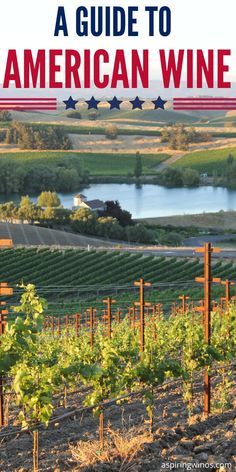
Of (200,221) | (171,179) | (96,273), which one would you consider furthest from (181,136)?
(96,273)

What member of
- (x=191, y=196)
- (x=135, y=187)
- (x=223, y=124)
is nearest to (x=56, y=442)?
(x=191, y=196)

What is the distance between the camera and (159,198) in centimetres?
11112

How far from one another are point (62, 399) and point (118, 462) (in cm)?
595

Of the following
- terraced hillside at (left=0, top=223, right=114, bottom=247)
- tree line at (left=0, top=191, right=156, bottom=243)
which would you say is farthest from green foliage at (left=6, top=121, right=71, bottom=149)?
terraced hillside at (left=0, top=223, right=114, bottom=247)

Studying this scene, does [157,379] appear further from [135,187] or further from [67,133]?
[67,133]

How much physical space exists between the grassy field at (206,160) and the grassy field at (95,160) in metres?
4.41

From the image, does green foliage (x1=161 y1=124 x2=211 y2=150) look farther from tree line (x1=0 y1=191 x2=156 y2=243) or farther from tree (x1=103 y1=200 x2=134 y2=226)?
tree (x1=103 y1=200 x2=134 y2=226)

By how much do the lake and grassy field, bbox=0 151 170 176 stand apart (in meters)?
8.54

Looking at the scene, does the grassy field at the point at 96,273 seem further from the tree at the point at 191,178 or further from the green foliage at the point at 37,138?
the green foliage at the point at 37,138

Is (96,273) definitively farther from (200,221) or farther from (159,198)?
(159,198)

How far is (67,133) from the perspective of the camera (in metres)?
156

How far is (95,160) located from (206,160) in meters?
17.8

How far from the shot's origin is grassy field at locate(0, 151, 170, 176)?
5325 inches

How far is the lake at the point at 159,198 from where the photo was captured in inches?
3939
